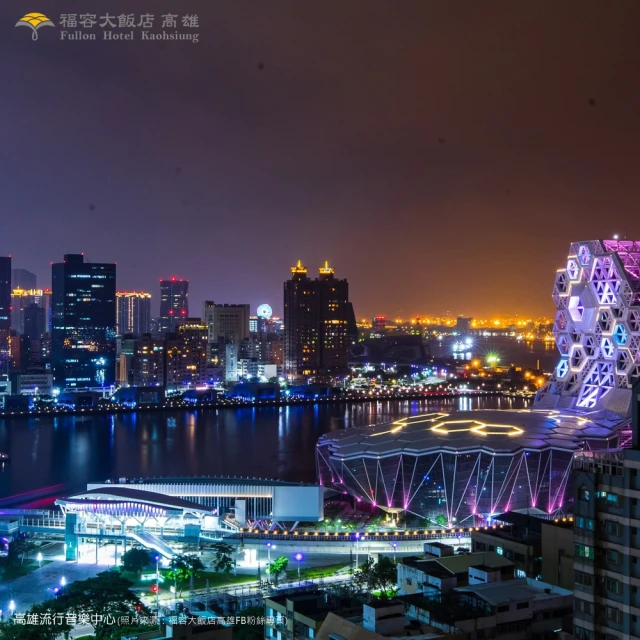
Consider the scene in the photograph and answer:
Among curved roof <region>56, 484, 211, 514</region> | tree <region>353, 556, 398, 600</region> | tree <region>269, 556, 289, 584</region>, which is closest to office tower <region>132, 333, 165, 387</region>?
curved roof <region>56, 484, 211, 514</region>

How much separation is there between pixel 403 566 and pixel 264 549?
3.68m

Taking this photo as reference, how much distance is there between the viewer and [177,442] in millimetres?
21094

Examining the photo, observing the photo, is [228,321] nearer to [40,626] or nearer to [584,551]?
[40,626]

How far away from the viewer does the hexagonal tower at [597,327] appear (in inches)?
574

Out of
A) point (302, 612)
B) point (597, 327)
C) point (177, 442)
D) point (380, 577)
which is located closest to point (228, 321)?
point (177, 442)

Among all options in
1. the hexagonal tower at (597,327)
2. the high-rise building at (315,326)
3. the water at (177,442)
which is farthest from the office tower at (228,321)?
the hexagonal tower at (597,327)

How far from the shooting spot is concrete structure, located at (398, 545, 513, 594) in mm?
6316

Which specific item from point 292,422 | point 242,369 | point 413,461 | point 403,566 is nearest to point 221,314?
point 242,369

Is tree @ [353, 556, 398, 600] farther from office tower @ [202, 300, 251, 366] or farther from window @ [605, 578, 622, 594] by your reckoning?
office tower @ [202, 300, 251, 366]

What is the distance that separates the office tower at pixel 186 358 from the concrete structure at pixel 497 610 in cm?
2925

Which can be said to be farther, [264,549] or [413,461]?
[413,461]

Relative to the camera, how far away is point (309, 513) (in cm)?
1105

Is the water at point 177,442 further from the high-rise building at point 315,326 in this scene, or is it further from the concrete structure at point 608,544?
the concrete structure at point 608,544

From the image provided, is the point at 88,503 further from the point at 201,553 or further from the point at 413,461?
the point at 413,461
